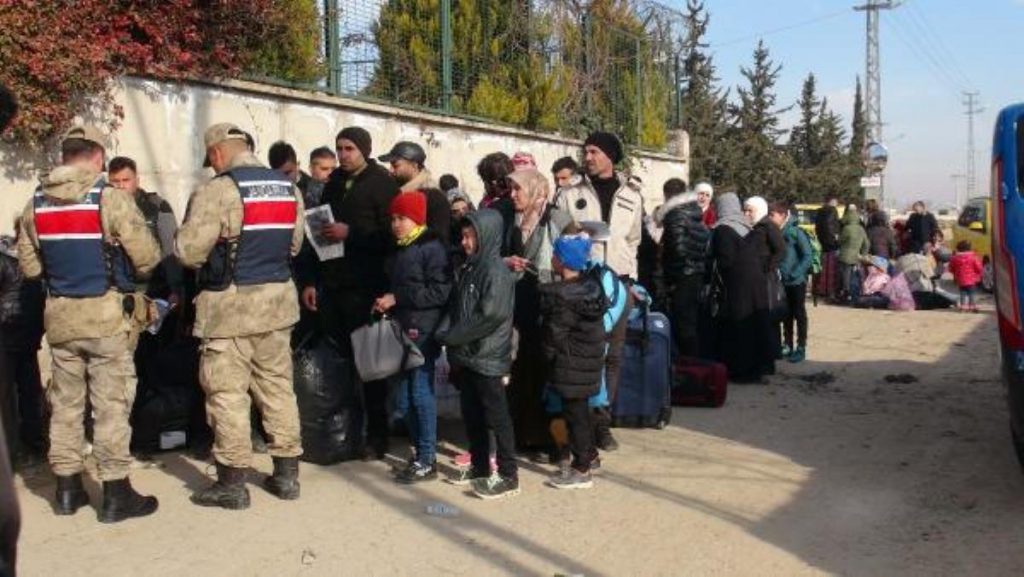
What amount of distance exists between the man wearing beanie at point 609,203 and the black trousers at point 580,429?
0.88m

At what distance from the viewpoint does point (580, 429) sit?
6.06 m

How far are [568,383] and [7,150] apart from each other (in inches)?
166

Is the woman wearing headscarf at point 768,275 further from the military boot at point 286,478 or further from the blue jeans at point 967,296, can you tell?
the blue jeans at point 967,296

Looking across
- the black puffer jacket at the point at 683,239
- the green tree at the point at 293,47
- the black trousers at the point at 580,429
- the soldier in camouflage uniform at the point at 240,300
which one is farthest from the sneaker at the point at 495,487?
the green tree at the point at 293,47

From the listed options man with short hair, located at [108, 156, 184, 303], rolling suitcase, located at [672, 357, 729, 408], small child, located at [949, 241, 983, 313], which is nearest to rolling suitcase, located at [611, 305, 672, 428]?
rolling suitcase, located at [672, 357, 729, 408]

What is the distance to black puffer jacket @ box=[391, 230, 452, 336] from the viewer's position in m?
6.21

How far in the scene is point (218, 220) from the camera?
5.57 m

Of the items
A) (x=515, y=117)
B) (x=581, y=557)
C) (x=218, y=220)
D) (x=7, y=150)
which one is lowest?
(x=581, y=557)

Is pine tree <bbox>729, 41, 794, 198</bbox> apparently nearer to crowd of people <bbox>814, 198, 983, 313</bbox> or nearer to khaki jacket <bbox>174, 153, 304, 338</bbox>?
crowd of people <bbox>814, 198, 983, 313</bbox>

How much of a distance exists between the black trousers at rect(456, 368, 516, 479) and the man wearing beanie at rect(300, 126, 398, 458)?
3.12 ft

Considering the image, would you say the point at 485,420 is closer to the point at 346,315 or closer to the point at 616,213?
the point at 346,315

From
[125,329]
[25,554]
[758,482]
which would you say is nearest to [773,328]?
[758,482]

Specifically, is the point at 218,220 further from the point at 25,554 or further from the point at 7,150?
the point at 7,150

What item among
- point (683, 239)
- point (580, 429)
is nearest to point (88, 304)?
point (580, 429)
